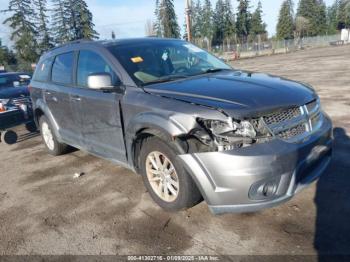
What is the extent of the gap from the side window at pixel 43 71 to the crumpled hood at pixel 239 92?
288 centimetres

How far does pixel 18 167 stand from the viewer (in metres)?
6.16

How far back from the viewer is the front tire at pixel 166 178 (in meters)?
3.44

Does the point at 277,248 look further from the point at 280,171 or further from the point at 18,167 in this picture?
the point at 18,167

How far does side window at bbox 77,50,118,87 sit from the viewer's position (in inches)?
173

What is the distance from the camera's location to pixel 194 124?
324cm

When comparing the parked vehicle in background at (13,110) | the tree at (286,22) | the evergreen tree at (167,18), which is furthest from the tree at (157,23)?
the parked vehicle in background at (13,110)

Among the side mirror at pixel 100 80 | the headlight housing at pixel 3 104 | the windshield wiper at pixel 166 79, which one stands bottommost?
the headlight housing at pixel 3 104

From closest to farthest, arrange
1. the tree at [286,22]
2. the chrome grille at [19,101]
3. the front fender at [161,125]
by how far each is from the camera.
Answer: the front fender at [161,125] < the chrome grille at [19,101] < the tree at [286,22]

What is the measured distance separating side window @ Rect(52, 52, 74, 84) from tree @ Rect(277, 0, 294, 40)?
87063 millimetres

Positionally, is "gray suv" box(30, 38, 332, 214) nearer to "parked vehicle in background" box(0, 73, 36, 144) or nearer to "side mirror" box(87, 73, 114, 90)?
"side mirror" box(87, 73, 114, 90)

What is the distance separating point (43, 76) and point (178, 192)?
3892mm

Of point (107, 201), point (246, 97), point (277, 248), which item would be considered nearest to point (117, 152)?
point (107, 201)

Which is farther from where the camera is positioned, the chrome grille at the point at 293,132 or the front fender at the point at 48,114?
the front fender at the point at 48,114

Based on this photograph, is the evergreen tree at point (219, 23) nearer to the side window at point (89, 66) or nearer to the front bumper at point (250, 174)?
the side window at point (89, 66)
